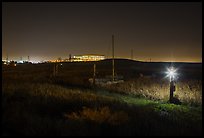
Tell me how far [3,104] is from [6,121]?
1607 millimetres

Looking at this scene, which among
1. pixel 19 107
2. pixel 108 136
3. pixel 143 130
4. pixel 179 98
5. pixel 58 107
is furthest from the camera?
pixel 179 98

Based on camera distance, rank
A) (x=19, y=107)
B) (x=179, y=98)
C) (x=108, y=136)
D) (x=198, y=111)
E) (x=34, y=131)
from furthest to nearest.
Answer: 1. (x=179, y=98)
2. (x=198, y=111)
3. (x=19, y=107)
4. (x=108, y=136)
5. (x=34, y=131)

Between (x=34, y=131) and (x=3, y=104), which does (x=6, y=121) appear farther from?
(x=3, y=104)

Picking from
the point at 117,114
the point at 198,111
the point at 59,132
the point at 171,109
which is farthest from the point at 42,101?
the point at 198,111

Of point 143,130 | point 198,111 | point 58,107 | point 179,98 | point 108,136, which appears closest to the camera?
point 108,136

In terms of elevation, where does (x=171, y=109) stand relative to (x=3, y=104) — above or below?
below

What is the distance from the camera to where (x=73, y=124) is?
7.01 meters

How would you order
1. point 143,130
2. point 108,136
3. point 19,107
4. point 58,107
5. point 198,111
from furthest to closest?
point 198,111 → point 58,107 → point 19,107 → point 143,130 → point 108,136

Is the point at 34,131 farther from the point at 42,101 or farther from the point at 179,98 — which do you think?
the point at 179,98

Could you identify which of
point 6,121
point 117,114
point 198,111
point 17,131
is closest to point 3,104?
point 6,121

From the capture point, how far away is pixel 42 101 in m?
9.73

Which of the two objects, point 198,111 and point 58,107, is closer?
point 58,107

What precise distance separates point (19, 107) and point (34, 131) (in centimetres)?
216

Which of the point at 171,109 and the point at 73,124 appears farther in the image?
the point at 171,109
